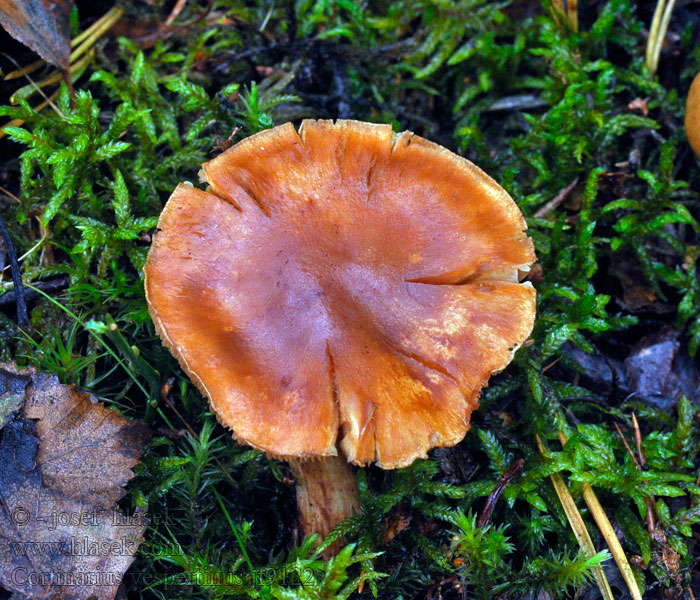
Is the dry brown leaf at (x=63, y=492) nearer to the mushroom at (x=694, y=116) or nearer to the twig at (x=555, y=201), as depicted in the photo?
the twig at (x=555, y=201)

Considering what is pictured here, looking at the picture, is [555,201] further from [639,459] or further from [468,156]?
[639,459]

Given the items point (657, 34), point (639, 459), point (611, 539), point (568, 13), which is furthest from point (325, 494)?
point (657, 34)

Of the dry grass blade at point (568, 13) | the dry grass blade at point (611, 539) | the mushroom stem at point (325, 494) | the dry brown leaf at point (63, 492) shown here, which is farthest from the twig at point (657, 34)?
the dry brown leaf at point (63, 492)

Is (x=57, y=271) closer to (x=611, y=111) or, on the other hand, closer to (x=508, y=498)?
(x=508, y=498)

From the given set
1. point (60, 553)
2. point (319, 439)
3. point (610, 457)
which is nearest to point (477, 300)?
point (319, 439)

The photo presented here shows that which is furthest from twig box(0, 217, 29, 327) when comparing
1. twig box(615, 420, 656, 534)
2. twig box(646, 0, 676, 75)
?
twig box(646, 0, 676, 75)

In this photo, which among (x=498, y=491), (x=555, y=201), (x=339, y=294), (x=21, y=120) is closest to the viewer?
(x=339, y=294)

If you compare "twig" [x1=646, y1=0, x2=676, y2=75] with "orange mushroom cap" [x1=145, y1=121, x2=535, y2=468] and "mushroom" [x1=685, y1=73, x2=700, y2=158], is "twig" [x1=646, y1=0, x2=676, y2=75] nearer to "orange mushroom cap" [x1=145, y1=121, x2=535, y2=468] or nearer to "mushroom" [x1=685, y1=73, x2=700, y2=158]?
"mushroom" [x1=685, y1=73, x2=700, y2=158]
